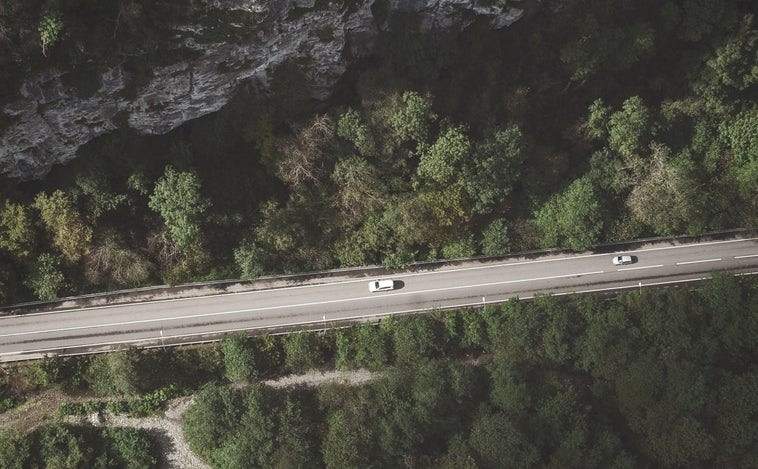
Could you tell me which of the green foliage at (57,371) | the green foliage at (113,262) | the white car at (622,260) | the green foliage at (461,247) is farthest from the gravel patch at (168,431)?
the white car at (622,260)

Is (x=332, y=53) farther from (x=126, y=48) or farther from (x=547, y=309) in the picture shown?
(x=547, y=309)

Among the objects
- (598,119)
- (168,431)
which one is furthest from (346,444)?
(598,119)

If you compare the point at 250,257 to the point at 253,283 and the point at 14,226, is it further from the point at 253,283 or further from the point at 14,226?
the point at 14,226

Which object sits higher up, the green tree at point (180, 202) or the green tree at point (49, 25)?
the green tree at point (49, 25)

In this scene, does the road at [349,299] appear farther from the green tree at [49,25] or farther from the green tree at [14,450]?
the green tree at [49,25]

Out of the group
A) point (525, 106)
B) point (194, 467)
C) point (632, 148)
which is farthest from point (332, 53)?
point (194, 467)

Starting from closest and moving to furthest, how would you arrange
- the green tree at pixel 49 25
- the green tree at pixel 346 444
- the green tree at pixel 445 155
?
the green tree at pixel 49 25 < the green tree at pixel 346 444 < the green tree at pixel 445 155
